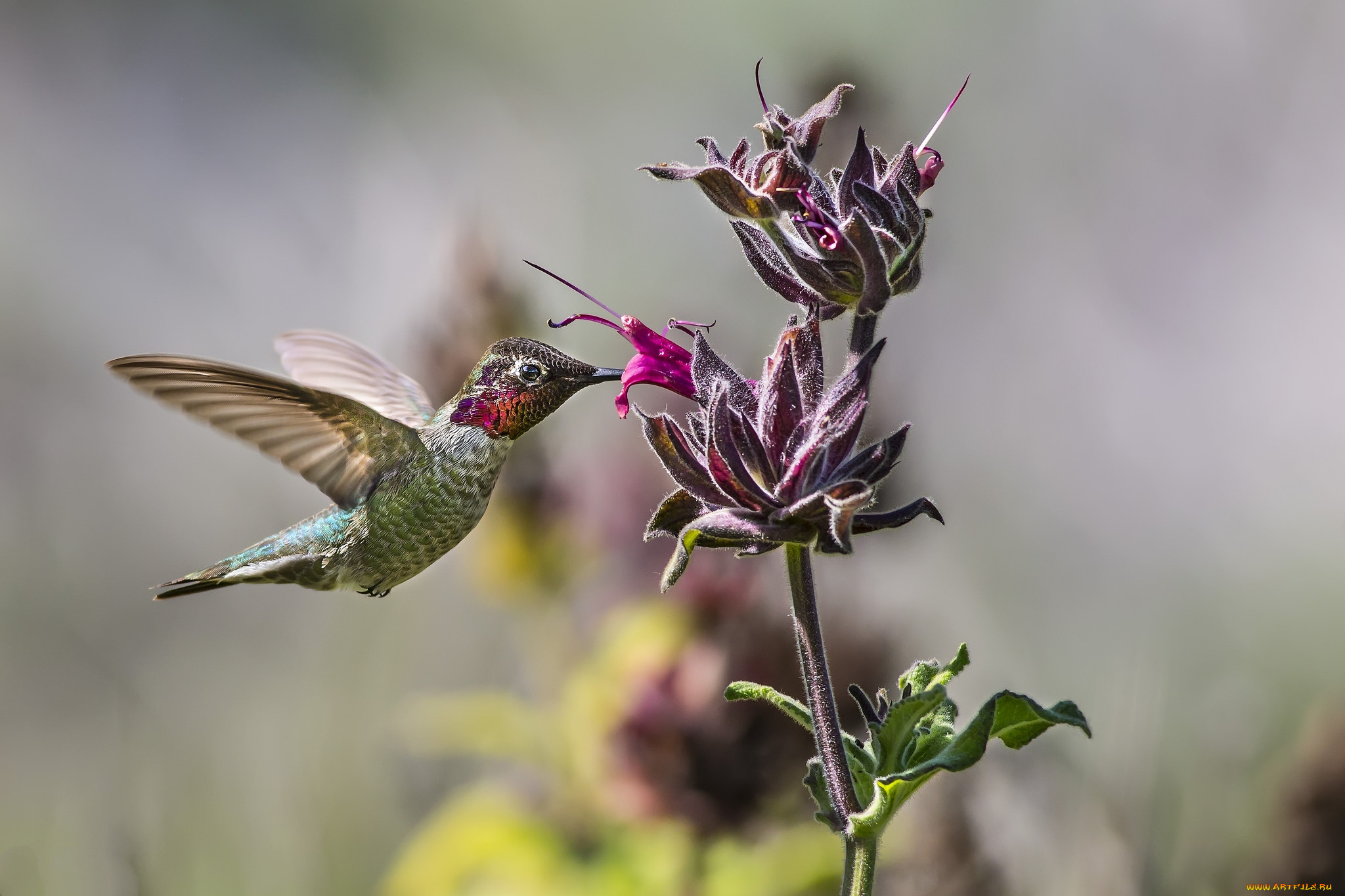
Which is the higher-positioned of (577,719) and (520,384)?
(520,384)

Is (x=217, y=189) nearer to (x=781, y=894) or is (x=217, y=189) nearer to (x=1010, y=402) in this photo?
(x=1010, y=402)

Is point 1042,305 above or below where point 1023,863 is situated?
above

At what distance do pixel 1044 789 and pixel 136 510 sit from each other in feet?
13.3

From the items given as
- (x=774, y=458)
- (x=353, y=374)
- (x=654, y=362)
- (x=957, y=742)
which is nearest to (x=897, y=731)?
(x=957, y=742)

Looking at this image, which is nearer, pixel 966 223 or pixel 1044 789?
pixel 1044 789

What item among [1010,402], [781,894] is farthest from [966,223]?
[781,894]

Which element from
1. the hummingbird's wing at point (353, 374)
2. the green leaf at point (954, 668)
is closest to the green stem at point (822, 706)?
the green leaf at point (954, 668)

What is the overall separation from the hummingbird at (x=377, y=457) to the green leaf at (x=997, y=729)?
66cm

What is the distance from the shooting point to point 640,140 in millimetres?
5844

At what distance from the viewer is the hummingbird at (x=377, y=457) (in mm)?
1586

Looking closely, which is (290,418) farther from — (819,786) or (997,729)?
(997,729)

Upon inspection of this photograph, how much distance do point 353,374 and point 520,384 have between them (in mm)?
561

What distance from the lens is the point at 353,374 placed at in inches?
81.5

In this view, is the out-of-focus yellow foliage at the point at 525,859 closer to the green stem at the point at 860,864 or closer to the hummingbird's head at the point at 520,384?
the hummingbird's head at the point at 520,384
